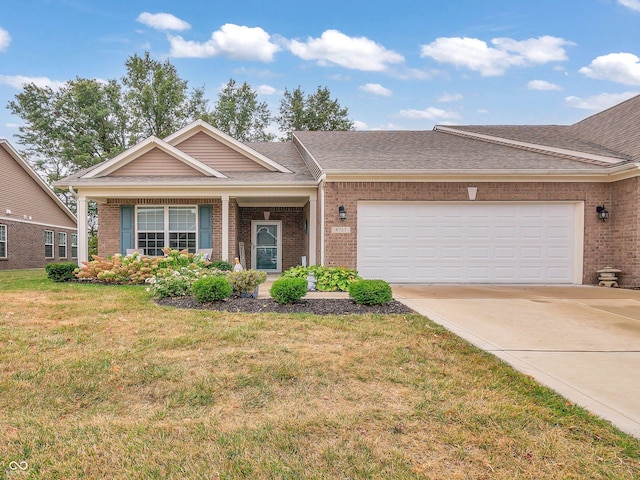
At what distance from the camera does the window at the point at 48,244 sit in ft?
70.8

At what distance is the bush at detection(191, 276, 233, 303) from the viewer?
21.8 ft

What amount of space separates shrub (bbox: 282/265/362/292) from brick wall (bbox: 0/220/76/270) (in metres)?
16.8

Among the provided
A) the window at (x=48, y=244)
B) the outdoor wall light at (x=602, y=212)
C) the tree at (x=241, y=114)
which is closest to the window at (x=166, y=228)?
the outdoor wall light at (x=602, y=212)

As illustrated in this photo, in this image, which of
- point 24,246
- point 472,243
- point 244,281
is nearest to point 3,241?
point 24,246

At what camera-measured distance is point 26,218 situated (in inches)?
771

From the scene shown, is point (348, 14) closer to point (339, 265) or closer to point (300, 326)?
point (339, 265)

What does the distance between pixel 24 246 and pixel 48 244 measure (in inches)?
99.4

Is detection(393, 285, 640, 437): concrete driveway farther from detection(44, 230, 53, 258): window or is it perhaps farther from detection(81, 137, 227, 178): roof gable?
detection(44, 230, 53, 258): window

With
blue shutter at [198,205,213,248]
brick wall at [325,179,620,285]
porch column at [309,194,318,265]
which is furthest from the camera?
blue shutter at [198,205,213,248]

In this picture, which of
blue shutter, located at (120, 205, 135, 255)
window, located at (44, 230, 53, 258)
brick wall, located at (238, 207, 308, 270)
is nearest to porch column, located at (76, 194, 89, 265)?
blue shutter, located at (120, 205, 135, 255)

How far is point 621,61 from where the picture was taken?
1811 centimetres

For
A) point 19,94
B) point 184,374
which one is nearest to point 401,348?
point 184,374

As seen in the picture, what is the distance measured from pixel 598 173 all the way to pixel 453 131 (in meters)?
5.90

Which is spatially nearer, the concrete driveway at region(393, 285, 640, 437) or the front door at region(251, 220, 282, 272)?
the concrete driveway at region(393, 285, 640, 437)
